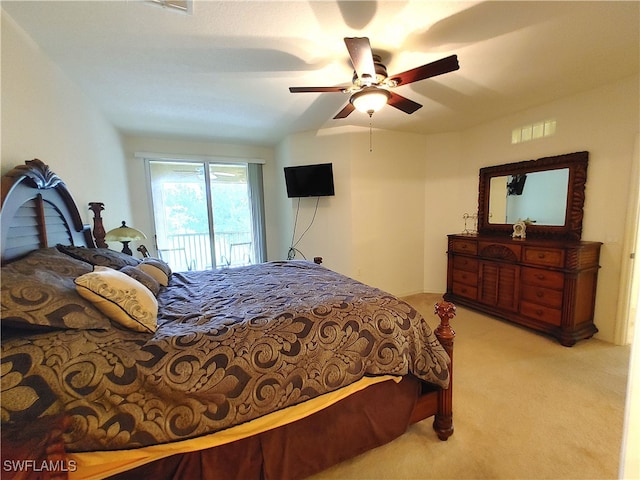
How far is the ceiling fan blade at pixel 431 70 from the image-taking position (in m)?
1.58

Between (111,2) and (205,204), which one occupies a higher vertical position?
(111,2)

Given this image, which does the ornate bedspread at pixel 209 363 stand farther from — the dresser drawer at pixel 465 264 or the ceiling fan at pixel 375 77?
the dresser drawer at pixel 465 264

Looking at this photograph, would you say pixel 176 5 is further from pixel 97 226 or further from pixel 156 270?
pixel 97 226

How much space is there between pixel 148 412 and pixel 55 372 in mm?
352

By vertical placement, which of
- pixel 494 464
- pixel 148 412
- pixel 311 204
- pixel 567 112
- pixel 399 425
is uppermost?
pixel 567 112

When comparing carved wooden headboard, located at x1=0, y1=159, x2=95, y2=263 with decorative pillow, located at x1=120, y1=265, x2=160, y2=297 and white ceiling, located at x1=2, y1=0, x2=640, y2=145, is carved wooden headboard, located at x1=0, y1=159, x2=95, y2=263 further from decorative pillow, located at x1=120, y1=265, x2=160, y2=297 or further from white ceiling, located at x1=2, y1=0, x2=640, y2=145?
white ceiling, located at x1=2, y1=0, x2=640, y2=145

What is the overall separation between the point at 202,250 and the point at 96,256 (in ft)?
9.13

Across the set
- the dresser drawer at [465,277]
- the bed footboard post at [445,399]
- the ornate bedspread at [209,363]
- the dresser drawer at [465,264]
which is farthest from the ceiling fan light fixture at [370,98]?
the dresser drawer at [465,277]

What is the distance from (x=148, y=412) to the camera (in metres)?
1.01

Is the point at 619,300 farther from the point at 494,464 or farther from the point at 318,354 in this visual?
the point at 318,354

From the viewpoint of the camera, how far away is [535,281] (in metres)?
2.84

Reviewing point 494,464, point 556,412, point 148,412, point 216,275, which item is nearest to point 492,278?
Answer: point 556,412

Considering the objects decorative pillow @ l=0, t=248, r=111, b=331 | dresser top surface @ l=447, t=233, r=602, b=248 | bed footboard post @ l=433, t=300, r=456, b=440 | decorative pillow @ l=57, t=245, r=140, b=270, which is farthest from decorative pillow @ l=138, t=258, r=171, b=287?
dresser top surface @ l=447, t=233, r=602, b=248

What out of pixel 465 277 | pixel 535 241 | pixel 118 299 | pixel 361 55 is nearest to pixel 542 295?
pixel 535 241
